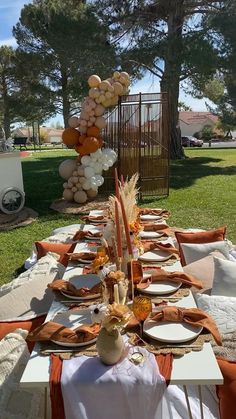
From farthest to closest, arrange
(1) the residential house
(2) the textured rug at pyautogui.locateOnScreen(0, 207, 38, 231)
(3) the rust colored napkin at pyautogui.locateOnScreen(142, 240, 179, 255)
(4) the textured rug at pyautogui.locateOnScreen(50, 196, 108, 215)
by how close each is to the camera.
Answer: (1) the residential house → (4) the textured rug at pyautogui.locateOnScreen(50, 196, 108, 215) → (2) the textured rug at pyautogui.locateOnScreen(0, 207, 38, 231) → (3) the rust colored napkin at pyautogui.locateOnScreen(142, 240, 179, 255)

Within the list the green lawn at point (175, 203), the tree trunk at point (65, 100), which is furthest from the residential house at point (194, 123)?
the green lawn at point (175, 203)

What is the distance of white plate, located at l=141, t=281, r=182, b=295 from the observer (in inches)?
90.9

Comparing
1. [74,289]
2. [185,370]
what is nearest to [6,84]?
[74,289]

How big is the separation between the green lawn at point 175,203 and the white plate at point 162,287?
9.77 feet

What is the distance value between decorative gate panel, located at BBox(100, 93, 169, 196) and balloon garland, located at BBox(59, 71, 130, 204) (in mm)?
481

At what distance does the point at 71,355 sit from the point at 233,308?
114 cm

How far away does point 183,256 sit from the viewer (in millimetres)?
3643

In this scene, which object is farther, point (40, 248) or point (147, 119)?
point (147, 119)

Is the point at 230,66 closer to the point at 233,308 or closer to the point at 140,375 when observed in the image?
the point at 233,308

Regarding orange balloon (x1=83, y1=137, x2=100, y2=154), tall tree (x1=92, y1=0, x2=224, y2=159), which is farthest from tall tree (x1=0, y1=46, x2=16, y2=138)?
orange balloon (x1=83, y1=137, x2=100, y2=154)

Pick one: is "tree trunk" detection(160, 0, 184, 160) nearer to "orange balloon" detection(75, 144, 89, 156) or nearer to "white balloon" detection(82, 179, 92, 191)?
"orange balloon" detection(75, 144, 89, 156)

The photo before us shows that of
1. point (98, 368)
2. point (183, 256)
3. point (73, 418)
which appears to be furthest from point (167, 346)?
point (183, 256)

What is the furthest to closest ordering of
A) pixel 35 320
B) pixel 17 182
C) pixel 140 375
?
1. pixel 17 182
2. pixel 35 320
3. pixel 140 375

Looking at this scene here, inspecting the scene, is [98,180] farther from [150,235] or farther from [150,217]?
[150,235]
